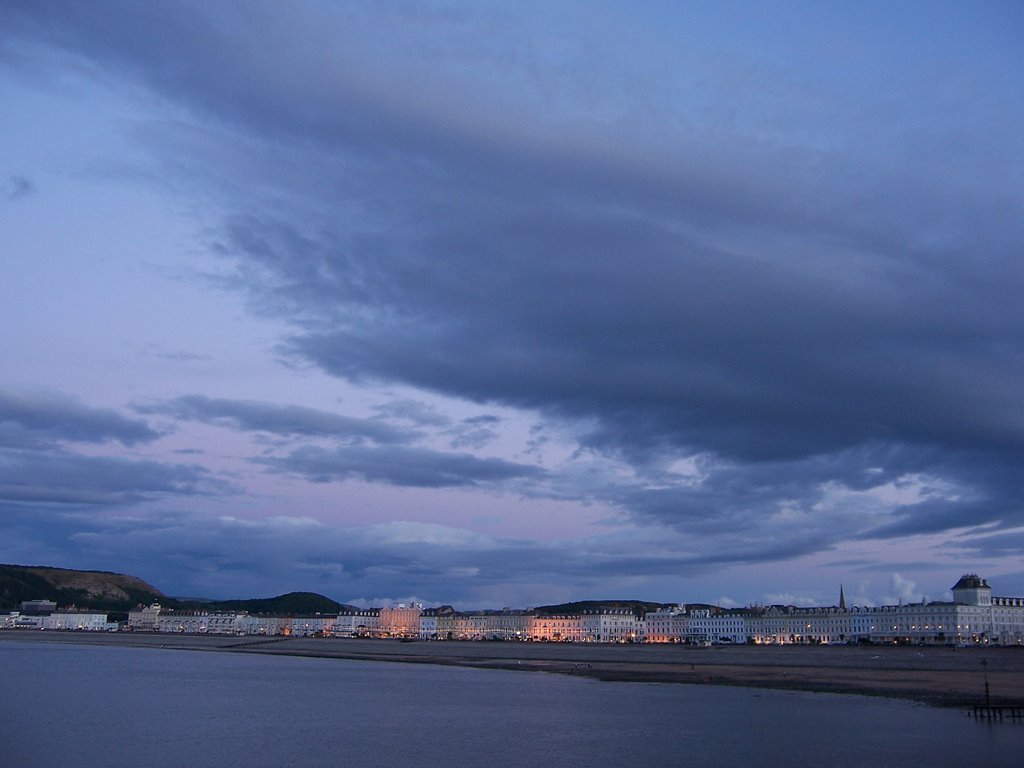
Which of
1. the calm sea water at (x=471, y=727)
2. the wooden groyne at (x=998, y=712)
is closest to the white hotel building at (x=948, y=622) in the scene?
the calm sea water at (x=471, y=727)

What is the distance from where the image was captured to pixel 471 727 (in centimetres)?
4512

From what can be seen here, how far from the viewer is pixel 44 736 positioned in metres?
41.2

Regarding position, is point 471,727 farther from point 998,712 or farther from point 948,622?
point 948,622

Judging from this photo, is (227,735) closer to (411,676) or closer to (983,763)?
(983,763)

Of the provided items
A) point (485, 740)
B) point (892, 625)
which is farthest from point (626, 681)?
point (892, 625)

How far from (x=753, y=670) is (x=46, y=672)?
2423 inches

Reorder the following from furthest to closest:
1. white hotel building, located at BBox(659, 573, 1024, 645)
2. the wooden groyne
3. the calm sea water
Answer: white hotel building, located at BBox(659, 573, 1024, 645) < the wooden groyne < the calm sea water

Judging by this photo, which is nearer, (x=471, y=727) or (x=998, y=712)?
(x=998, y=712)

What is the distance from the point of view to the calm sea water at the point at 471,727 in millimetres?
35719

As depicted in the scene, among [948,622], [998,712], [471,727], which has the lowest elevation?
[471,727]

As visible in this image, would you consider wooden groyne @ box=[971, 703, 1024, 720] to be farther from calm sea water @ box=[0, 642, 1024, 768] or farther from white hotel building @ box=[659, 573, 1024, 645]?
white hotel building @ box=[659, 573, 1024, 645]

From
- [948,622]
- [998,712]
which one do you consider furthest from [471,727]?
[948,622]

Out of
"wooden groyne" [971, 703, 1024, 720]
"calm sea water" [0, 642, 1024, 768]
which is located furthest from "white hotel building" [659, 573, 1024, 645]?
"wooden groyne" [971, 703, 1024, 720]

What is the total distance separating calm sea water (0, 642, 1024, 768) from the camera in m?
35.7
